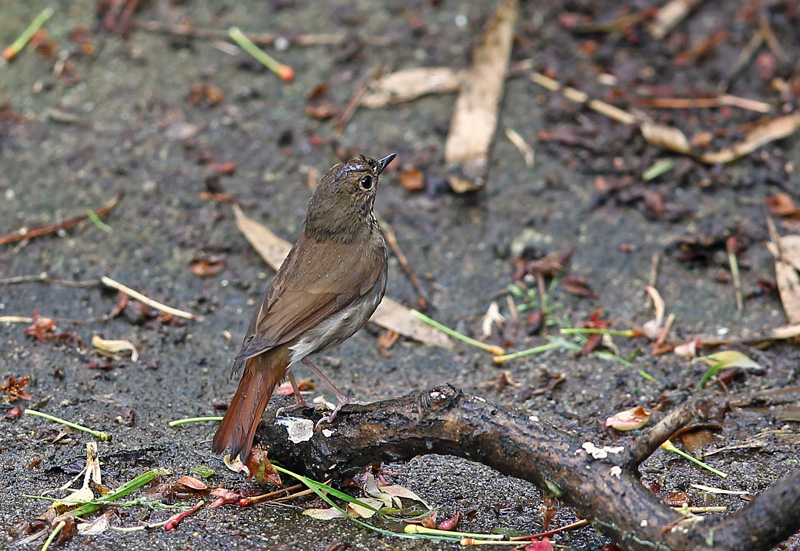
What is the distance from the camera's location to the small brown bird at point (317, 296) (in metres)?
4.16

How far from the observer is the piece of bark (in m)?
5.91

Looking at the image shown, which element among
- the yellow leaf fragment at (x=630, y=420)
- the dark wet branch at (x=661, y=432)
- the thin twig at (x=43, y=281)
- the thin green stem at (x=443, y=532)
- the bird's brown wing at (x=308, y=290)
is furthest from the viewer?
the thin twig at (x=43, y=281)

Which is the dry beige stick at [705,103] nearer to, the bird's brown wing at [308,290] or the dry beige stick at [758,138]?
the dry beige stick at [758,138]

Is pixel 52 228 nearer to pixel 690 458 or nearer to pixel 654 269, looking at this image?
pixel 654 269

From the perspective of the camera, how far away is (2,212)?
6.53 metres

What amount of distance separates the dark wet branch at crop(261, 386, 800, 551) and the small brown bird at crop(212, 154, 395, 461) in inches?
8.5

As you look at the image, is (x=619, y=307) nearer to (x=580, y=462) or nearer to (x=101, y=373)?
(x=580, y=462)


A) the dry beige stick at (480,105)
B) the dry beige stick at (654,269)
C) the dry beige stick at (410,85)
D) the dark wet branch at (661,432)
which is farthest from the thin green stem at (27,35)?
the dark wet branch at (661,432)

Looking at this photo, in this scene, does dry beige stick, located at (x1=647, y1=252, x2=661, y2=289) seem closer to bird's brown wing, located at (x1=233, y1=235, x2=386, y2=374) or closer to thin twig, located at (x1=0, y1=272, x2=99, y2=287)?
bird's brown wing, located at (x1=233, y1=235, x2=386, y2=374)

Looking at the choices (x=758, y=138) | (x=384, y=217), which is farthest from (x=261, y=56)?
(x=758, y=138)

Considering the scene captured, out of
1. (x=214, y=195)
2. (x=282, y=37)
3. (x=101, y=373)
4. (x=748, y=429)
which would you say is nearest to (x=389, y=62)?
(x=282, y=37)

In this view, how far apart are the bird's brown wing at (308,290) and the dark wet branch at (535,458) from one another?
1.36 feet

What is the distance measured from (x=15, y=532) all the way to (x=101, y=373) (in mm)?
1454

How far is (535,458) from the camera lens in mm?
3715
